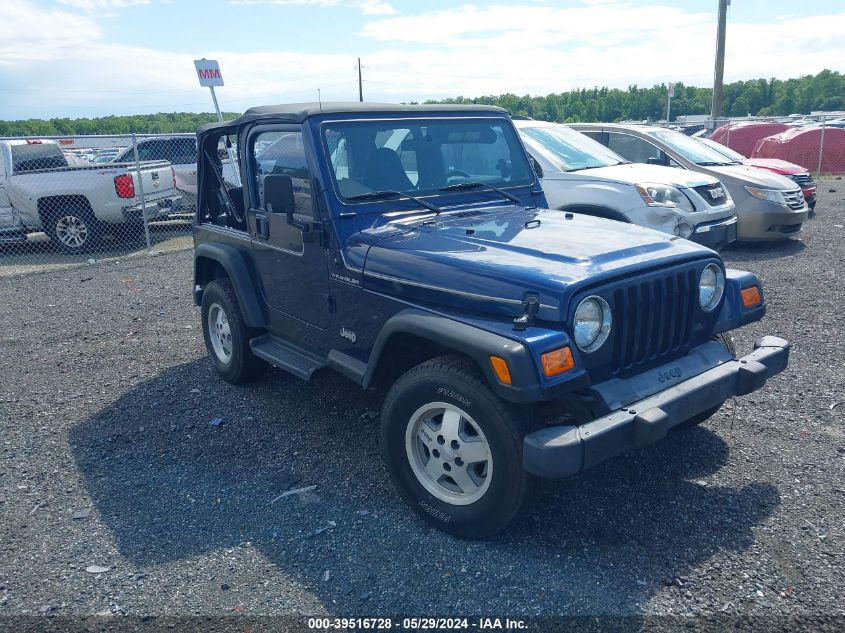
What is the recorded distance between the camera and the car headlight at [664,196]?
8.05 m

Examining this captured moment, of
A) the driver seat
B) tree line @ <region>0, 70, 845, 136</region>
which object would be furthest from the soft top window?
tree line @ <region>0, 70, 845, 136</region>

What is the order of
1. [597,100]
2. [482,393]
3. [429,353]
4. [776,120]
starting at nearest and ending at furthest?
[482,393], [429,353], [776,120], [597,100]

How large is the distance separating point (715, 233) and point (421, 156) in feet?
16.9

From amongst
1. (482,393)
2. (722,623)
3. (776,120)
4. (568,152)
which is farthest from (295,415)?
(776,120)

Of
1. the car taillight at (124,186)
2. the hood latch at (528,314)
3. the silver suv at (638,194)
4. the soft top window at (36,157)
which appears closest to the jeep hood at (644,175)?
the silver suv at (638,194)

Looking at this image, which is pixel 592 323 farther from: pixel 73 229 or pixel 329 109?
pixel 73 229

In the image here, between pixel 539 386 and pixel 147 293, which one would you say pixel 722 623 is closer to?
pixel 539 386

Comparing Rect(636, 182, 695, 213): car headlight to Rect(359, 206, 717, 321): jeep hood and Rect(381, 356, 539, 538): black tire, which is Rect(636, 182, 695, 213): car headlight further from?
Rect(381, 356, 539, 538): black tire

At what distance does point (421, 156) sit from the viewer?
14.5 ft

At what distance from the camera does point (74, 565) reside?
3.37 meters

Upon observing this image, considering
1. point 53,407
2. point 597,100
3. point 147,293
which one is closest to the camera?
point 53,407

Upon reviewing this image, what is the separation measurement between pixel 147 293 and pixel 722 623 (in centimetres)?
770

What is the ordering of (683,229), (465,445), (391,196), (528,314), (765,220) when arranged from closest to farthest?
(528,314), (465,445), (391,196), (683,229), (765,220)

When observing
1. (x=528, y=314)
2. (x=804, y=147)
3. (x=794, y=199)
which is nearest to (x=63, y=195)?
(x=528, y=314)
